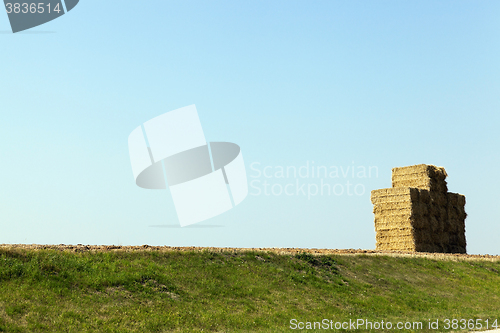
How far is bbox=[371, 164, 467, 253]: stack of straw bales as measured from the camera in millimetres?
40906

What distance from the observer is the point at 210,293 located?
21.4 metres

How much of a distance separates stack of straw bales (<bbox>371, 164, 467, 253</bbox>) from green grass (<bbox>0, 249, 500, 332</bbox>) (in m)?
10.9

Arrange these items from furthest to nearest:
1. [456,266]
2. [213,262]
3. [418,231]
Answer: [418,231] < [456,266] < [213,262]

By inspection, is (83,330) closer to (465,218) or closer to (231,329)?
(231,329)

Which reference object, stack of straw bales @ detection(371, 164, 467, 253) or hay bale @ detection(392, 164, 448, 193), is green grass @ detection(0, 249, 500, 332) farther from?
hay bale @ detection(392, 164, 448, 193)

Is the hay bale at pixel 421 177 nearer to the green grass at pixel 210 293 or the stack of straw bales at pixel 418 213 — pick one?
the stack of straw bales at pixel 418 213

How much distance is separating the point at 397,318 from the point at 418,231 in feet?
66.3

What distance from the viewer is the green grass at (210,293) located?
58.2 ft

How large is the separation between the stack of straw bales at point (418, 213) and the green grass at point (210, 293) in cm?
1090

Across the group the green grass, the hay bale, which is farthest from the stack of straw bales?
the green grass

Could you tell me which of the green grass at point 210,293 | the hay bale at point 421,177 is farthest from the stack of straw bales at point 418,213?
the green grass at point 210,293

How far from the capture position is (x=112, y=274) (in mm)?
20594

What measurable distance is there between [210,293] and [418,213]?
2512 centimetres

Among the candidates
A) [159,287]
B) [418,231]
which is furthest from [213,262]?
[418,231]
